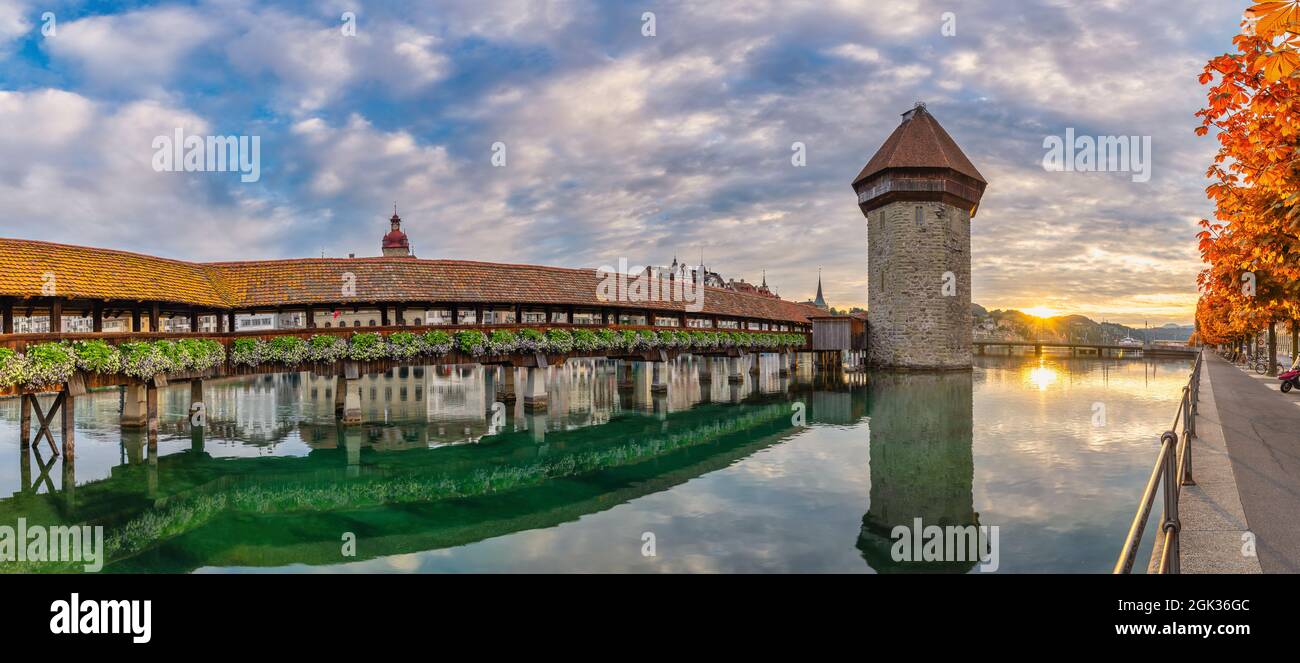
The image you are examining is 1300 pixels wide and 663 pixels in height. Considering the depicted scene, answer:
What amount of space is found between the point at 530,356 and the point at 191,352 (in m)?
10.1

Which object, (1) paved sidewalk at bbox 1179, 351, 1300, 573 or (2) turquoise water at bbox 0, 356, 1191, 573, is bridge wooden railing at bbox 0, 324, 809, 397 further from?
(1) paved sidewalk at bbox 1179, 351, 1300, 573

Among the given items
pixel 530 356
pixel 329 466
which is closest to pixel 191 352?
pixel 329 466

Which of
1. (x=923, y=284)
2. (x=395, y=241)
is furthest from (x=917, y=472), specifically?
(x=395, y=241)

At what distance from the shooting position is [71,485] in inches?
513

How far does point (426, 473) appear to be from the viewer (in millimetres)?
14219

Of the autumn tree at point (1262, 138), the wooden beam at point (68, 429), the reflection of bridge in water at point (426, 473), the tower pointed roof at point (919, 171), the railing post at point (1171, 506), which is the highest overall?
the tower pointed roof at point (919, 171)

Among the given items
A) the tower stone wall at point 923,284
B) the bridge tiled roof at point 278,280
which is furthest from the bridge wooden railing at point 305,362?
the tower stone wall at point 923,284

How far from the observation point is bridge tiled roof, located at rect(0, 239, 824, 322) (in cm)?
1559

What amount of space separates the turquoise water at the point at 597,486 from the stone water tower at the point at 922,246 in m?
18.1

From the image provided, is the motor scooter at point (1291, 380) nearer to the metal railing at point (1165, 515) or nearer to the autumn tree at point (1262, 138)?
the autumn tree at point (1262, 138)

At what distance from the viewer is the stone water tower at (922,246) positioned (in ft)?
137

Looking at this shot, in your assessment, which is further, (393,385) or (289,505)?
(393,385)

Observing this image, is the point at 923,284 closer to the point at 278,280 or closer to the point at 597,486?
the point at 597,486
